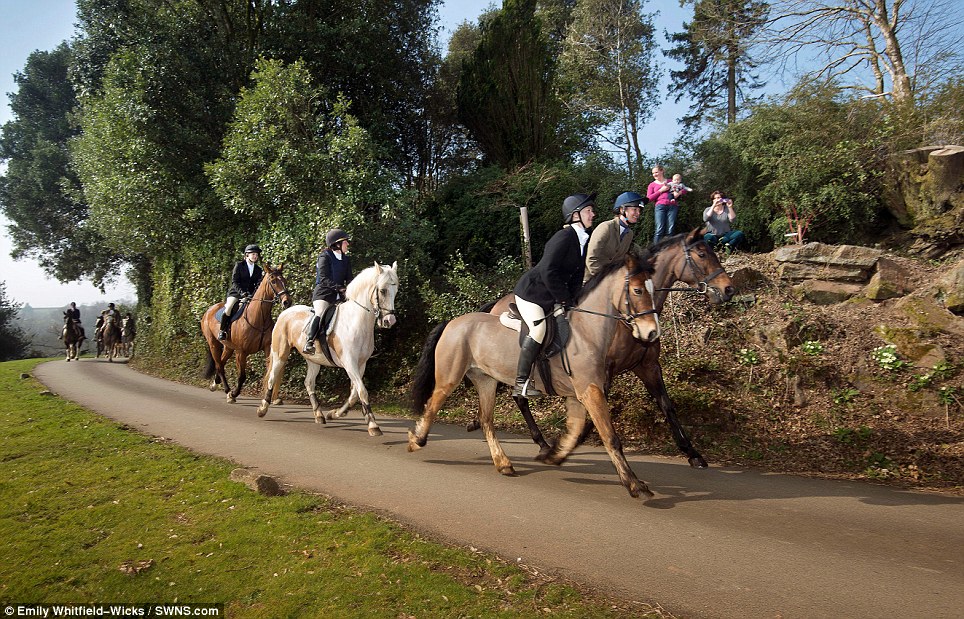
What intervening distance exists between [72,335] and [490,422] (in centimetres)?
2569

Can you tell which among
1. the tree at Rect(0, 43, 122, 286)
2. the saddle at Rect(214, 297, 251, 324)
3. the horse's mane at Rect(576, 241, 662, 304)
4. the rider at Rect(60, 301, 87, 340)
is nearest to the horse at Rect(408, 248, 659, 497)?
the horse's mane at Rect(576, 241, 662, 304)

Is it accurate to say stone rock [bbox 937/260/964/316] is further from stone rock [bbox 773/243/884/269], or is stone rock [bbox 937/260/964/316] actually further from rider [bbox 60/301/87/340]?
rider [bbox 60/301/87/340]

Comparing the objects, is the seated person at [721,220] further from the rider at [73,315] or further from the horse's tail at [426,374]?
the rider at [73,315]

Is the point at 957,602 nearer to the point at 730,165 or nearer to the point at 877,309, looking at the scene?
the point at 877,309

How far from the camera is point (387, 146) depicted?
16297 millimetres

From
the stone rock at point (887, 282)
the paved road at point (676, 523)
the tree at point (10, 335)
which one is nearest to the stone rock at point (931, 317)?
the stone rock at point (887, 282)

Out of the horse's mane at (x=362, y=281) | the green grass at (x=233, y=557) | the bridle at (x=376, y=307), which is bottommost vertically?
the green grass at (x=233, y=557)

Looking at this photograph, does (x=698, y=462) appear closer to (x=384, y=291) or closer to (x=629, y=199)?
(x=629, y=199)

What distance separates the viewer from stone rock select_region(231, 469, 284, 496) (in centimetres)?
528

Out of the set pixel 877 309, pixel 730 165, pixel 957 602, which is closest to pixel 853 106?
pixel 730 165

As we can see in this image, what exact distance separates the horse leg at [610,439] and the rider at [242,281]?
8865 mm

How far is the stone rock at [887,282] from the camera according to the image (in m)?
8.48

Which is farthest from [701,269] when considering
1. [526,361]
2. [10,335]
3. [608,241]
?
[10,335]

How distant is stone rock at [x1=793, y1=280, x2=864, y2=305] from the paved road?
447 cm
